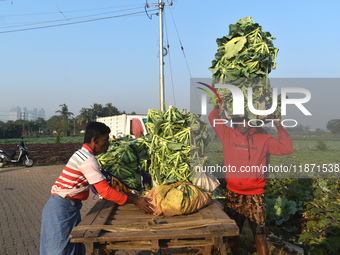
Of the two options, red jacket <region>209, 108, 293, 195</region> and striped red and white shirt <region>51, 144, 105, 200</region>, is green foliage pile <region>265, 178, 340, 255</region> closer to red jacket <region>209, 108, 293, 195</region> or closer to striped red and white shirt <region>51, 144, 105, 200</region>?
red jacket <region>209, 108, 293, 195</region>

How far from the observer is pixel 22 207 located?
7.42m

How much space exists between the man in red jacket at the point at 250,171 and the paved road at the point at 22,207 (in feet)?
6.40

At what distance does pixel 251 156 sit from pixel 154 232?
176 centimetres

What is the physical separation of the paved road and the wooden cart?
148 cm

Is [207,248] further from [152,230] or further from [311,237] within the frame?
[311,237]

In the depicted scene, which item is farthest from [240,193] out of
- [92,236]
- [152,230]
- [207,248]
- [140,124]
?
[140,124]

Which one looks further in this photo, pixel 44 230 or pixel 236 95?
pixel 236 95

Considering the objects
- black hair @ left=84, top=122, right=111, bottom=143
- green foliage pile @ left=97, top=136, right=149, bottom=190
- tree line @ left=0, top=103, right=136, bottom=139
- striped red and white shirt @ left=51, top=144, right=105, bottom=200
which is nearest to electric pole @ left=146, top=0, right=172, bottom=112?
green foliage pile @ left=97, top=136, right=149, bottom=190

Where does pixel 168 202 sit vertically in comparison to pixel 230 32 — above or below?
below

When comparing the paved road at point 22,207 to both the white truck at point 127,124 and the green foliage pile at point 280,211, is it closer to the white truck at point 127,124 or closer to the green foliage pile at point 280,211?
the white truck at point 127,124

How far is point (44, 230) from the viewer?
3070mm

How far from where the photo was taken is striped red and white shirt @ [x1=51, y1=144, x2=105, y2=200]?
9.52ft

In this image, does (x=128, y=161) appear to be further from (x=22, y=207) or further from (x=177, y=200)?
(x=22, y=207)

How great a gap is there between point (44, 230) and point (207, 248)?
5.61 ft
